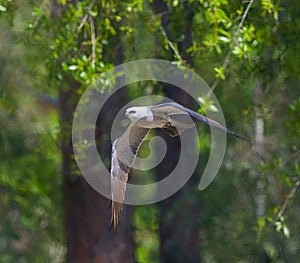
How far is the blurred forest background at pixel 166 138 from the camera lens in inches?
246

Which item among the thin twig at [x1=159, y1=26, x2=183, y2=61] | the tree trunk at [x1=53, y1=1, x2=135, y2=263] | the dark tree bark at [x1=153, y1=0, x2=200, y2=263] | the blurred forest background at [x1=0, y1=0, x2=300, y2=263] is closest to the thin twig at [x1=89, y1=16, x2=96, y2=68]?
the blurred forest background at [x1=0, y1=0, x2=300, y2=263]

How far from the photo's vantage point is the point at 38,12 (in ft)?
19.9

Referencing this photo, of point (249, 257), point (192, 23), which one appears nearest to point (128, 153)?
point (192, 23)

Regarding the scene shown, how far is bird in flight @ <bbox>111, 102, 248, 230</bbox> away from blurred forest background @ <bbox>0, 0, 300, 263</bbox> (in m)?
0.90

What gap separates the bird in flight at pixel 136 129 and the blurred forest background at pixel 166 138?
35.4 inches

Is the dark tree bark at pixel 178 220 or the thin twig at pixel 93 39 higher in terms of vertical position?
the thin twig at pixel 93 39

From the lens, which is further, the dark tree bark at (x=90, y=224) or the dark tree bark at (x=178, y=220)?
the dark tree bark at (x=90, y=224)

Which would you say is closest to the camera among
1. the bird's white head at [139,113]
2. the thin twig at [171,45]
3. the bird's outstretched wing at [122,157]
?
the bird's white head at [139,113]

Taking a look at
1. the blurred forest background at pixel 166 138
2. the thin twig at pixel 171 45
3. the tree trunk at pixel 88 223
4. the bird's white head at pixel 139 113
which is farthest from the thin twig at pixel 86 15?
the bird's white head at pixel 139 113

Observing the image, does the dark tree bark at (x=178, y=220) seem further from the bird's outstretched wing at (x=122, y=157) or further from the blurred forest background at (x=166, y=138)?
the bird's outstretched wing at (x=122, y=157)

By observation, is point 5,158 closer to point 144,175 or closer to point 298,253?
point 144,175

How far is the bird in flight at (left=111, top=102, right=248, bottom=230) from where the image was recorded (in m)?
4.19

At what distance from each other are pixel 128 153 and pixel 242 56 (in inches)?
69.1

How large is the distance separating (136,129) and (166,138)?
370cm
